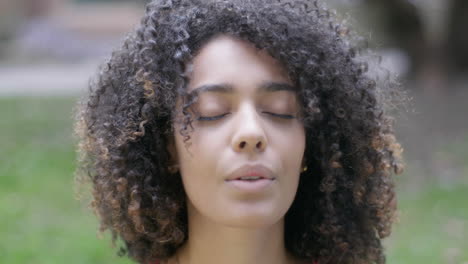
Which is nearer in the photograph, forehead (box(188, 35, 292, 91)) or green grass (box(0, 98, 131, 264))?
forehead (box(188, 35, 292, 91))

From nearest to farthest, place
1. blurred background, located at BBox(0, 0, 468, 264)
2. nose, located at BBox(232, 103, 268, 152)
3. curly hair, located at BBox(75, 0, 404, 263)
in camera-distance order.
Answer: nose, located at BBox(232, 103, 268, 152), curly hair, located at BBox(75, 0, 404, 263), blurred background, located at BBox(0, 0, 468, 264)

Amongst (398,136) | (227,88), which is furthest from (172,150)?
(398,136)

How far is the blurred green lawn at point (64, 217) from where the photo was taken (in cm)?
441

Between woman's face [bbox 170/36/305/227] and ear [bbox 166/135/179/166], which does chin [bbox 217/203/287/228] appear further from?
ear [bbox 166/135/179/166]

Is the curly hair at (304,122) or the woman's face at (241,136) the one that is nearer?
the woman's face at (241,136)

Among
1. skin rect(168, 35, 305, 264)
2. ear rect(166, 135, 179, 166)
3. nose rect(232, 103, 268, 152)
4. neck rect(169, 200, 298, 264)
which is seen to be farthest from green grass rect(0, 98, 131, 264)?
nose rect(232, 103, 268, 152)

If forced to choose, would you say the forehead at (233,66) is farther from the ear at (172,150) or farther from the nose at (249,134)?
the ear at (172,150)

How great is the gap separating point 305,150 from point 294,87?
0.30 meters

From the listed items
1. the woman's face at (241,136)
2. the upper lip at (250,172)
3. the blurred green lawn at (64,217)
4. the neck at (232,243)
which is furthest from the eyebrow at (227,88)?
the blurred green lawn at (64,217)

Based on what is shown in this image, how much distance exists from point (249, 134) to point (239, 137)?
3 centimetres

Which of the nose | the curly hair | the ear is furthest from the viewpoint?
the ear

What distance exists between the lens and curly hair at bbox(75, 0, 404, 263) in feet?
7.43

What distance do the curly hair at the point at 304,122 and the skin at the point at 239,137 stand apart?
44 millimetres

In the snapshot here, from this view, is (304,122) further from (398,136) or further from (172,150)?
(398,136)
